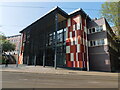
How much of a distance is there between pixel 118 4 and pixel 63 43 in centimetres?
1362

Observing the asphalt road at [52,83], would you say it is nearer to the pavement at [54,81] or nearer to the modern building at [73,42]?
the pavement at [54,81]

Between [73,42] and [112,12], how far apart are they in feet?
31.6

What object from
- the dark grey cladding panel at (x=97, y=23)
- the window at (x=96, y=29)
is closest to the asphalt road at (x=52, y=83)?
the window at (x=96, y=29)

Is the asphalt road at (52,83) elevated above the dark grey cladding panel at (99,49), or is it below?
below

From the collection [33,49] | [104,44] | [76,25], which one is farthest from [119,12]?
[33,49]

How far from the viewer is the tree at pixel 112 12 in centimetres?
1552

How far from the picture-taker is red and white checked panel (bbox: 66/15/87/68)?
69.7ft

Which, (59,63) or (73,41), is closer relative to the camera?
(73,41)

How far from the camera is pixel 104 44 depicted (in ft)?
67.7

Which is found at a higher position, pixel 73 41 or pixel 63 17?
pixel 63 17

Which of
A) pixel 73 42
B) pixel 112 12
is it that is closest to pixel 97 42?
pixel 73 42

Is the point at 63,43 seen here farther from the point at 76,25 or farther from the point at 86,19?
the point at 86,19

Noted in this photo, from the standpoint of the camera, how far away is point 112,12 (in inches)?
627

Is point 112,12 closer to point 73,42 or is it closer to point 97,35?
point 97,35
